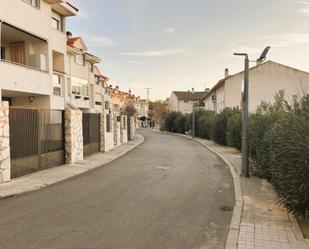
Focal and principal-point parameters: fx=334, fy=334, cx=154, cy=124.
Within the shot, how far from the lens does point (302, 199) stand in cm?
633

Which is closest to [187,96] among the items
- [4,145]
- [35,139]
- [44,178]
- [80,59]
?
[80,59]

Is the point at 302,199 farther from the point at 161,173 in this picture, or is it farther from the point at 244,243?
the point at 161,173

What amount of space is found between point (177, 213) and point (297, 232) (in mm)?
2543

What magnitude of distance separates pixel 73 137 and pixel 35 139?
9.53 ft

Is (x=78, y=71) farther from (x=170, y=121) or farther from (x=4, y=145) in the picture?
(x=170, y=121)

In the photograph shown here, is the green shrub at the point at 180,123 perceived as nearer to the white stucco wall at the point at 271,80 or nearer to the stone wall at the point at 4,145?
the white stucco wall at the point at 271,80

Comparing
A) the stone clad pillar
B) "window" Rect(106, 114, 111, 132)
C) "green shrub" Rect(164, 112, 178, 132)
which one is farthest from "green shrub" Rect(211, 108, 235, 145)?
"green shrub" Rect(164, 112, 178, 132)

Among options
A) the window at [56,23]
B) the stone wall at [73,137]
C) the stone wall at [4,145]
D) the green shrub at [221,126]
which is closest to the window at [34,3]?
the window at [56,23]

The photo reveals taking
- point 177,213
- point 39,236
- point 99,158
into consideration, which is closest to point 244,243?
point 177,213

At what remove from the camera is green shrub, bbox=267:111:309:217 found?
6211 millimetres

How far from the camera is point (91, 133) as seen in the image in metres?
19.0

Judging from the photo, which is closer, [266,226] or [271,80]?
[266,226]

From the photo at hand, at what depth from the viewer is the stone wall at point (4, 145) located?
10.4 meters

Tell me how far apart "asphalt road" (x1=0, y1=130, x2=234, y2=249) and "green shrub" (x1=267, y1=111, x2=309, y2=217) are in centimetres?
138
